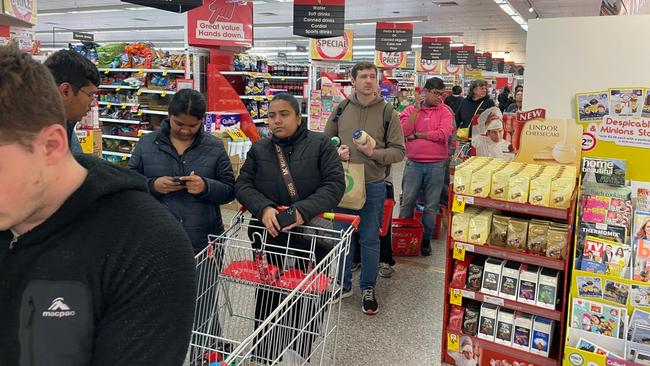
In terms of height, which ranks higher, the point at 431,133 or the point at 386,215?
the point at 431,133

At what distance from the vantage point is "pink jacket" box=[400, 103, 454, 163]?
5.09 metres

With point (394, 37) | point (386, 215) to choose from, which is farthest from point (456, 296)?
point (394, 37)

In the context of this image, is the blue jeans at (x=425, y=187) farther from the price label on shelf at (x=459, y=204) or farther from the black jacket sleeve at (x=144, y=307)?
the black jacket sleeve at (x=144, y=307)

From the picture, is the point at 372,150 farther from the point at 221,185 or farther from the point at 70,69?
the point at 70,69

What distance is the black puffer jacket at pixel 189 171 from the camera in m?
2.67

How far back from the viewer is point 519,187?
2.84 metres

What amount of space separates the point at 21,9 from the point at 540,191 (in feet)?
15.2

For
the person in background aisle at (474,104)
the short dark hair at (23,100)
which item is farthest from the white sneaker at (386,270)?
the short dark hair at (23,100)

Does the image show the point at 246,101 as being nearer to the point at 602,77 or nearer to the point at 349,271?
the point at 349,271

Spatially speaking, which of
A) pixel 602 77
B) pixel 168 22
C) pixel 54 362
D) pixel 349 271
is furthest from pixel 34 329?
pixel 168 22

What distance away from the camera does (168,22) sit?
19.8 meters

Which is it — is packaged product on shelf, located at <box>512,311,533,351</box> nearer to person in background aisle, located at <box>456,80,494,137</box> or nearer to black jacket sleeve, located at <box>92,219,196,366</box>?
black jacket sleeve, located at <box>92,219,196,366</box>

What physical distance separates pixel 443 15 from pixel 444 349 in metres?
15.3

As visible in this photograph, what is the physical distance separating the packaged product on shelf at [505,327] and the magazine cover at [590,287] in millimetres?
449
